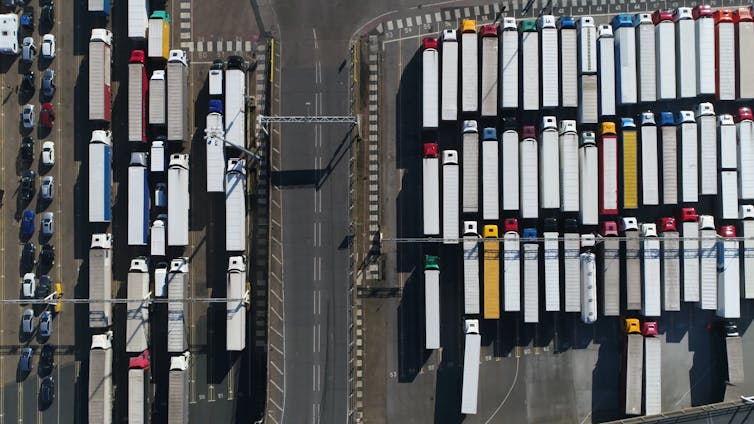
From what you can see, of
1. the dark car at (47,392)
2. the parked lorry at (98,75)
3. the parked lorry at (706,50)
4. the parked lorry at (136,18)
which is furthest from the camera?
the dark car at (47,392)

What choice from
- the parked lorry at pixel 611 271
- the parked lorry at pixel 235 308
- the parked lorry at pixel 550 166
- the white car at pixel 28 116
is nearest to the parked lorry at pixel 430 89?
the parked lorry at pixel 550 166

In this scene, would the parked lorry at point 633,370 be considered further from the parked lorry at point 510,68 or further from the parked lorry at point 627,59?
the parked lorry at point 510,68

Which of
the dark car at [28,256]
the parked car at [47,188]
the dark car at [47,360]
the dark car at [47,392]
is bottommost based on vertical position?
the dark car at [47,392]

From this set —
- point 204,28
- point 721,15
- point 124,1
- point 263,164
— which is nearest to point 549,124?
point 721,15

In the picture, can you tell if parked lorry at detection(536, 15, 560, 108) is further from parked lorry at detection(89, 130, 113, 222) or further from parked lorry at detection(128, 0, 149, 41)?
parked lorry at detection(89, 130, 113, 222)

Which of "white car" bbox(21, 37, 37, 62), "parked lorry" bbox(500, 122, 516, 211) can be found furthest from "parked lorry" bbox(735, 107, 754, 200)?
"white car" bbox(21, 37, 37, 62)

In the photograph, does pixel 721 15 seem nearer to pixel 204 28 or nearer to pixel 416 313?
pixel 416 313

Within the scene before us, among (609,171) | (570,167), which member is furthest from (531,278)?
(609,171)

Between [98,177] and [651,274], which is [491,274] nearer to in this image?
[651,274]
